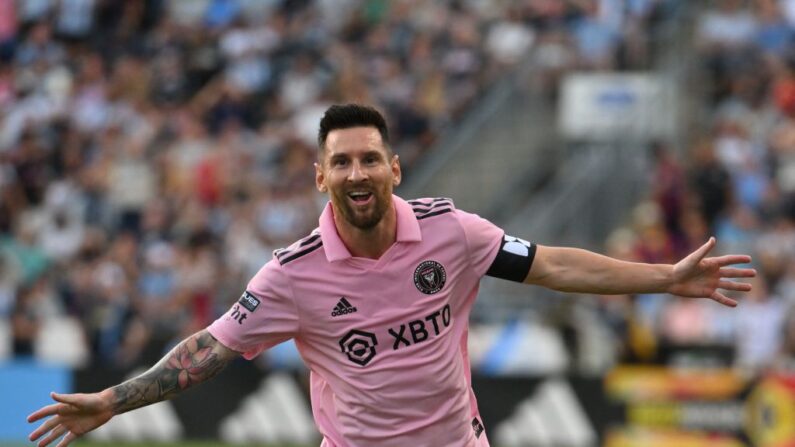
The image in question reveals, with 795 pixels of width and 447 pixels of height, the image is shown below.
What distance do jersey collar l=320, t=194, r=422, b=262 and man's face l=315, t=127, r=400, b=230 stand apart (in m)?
0.14

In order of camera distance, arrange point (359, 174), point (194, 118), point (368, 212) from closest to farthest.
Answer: point (359, 174), point (368, 212), point (194, 118)

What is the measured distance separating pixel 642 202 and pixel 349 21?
5782 millimetres

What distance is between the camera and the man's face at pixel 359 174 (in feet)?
21.5

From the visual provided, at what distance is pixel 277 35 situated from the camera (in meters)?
21.8

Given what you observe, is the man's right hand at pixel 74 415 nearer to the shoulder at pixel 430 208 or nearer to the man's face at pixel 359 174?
the man's face at pixel 359 174

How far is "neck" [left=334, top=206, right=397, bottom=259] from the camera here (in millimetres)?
6746

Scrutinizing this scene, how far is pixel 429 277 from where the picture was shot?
676 centimetres

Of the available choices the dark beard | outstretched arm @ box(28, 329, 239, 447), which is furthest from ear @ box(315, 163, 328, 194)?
outstretched arm @ box(28, 329, 239, 447)

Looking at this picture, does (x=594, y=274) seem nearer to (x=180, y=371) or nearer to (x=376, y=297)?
(x=376, y=297)

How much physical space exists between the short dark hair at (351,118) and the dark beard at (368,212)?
228 millimetres

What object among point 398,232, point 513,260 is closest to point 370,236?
point 398,232

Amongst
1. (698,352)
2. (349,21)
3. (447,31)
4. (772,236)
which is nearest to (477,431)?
(698,352)

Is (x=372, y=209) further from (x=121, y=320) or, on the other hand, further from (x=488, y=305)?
(x=121, y=320)

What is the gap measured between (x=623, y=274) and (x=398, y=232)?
0.98 m
